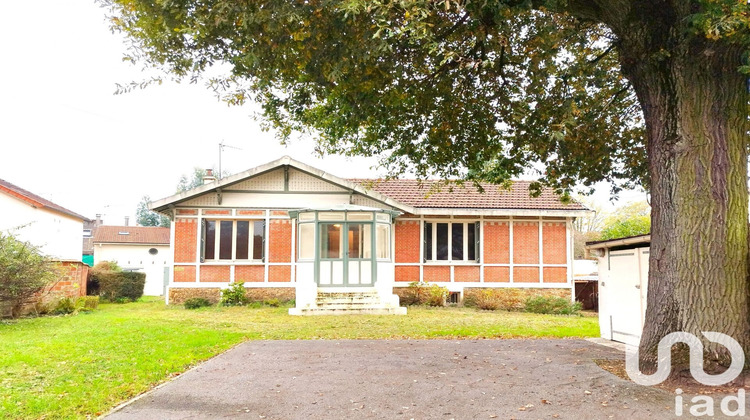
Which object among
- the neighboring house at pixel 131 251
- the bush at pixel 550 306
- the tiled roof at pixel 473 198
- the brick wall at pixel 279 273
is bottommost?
the bush at pixel 550 306

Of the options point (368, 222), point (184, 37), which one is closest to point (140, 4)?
point (184, 37)

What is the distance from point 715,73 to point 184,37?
20.8ft

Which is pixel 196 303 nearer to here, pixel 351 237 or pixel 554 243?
pixel 351 237

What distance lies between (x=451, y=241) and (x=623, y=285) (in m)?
10.5

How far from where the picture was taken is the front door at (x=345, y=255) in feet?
55.0

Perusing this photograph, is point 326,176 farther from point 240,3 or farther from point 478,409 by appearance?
point 478,409

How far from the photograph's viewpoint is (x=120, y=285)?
21938 mm

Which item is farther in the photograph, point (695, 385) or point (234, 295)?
point (234, 295)

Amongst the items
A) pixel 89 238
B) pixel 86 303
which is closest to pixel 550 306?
pixel 86 303

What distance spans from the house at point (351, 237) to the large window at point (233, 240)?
3 cm

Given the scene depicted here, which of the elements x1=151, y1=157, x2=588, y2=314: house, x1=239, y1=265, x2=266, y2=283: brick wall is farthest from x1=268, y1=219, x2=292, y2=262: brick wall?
x1=239, y1=265, x2=266, y2=283: brick wall

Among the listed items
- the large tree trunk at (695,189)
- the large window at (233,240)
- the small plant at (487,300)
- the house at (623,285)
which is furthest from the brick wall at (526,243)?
the large tree trunk at (695,189)

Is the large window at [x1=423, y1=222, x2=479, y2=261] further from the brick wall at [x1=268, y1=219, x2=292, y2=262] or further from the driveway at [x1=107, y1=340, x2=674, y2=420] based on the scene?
the driveway at [x1=107, y1=340, x2=674, y2=420]

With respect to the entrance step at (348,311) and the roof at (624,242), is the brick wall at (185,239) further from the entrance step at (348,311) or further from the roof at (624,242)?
the roof at (624,242)
